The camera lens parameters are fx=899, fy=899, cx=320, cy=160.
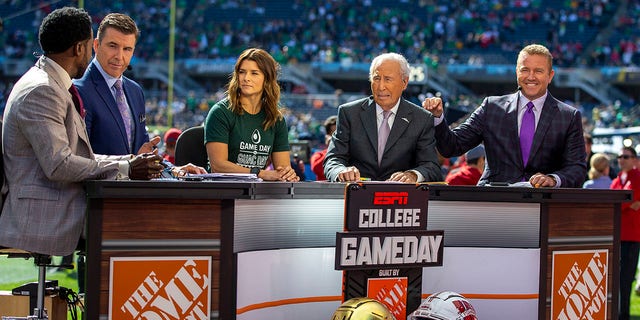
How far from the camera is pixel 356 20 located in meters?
42.5

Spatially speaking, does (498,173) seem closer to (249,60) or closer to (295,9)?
(249,60)

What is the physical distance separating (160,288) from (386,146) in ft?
5.72

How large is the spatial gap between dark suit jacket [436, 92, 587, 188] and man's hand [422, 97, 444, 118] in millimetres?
83

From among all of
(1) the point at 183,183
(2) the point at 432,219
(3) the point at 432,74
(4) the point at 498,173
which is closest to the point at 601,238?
(4) the point at 498,173

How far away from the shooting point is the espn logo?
4113mm

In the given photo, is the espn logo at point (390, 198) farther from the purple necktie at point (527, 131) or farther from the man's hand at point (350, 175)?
the purple necktie at point (527, 131)

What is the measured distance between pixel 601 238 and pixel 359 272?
154cm

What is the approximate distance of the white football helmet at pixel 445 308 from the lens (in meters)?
4.08

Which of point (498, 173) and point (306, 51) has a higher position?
point (306, 51)

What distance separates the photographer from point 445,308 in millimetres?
4098

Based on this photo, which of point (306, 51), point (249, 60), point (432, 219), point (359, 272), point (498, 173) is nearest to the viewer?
point (359, 272)

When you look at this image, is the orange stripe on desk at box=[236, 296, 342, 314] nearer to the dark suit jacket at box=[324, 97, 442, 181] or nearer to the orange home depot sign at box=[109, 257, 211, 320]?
the orange home depot sign at box=[109, 257, 211, 320]

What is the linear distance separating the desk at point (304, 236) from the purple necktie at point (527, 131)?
51cm

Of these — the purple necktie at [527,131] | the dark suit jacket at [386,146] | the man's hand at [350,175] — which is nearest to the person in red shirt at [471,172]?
the purple necktie at [527,131]
